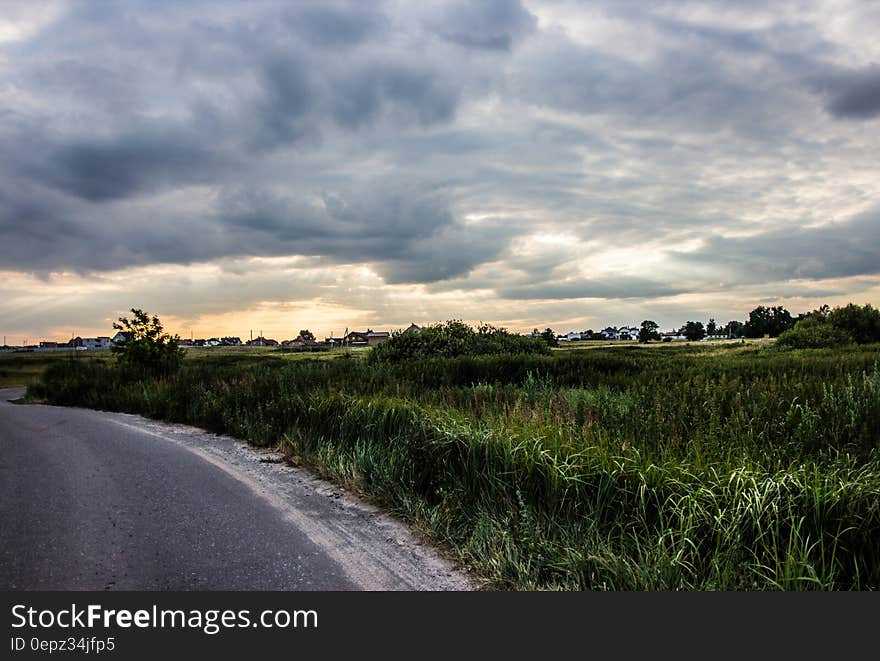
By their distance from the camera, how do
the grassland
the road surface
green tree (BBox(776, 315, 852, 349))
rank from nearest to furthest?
1. the grassland
2. the road surface
3. green tree (BBox(776, 315, 852, 349))

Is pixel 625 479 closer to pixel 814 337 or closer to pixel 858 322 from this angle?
pixel 814 337

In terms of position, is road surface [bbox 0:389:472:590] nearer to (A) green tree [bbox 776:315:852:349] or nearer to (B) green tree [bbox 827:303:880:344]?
(A) green tree [bbox 776:315:852:349]

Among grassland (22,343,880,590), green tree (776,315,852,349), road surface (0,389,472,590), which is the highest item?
green tree (776,315,852,349)

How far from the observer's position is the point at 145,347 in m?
23.4

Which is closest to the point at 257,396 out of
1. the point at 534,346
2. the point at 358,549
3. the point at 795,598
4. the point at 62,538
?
the point at 62,538

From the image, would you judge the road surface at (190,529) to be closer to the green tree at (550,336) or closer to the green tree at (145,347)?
the green tree at (145,347)

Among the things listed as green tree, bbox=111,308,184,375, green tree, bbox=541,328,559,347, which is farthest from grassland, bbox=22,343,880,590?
green tree, bbox=541,328,559,347

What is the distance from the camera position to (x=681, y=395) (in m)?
10.4

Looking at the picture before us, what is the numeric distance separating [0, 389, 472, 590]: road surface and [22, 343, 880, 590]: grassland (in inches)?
21.3

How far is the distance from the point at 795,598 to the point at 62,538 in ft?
20.7

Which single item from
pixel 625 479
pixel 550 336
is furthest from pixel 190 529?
pixel 550 336

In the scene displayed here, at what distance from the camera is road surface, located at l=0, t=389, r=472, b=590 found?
478 cm

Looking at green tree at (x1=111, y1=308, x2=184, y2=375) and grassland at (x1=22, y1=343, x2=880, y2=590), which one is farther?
green tree at (x1=111, y1=308, x2=184, y2=375)

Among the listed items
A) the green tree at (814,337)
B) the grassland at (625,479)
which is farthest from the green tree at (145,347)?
the green tree at (814,337)
